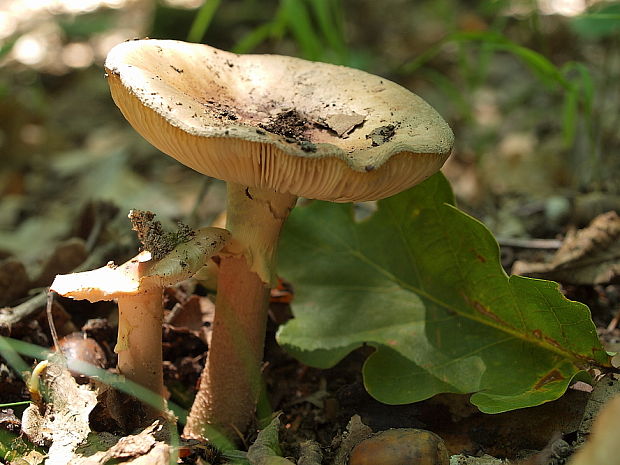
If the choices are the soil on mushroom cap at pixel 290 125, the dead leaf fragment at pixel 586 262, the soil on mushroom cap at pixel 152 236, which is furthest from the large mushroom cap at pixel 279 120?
the dead leaf fragment at pixel 586 262

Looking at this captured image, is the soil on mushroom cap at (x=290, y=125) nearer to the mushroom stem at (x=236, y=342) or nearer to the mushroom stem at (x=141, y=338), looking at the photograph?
the mushroom stem at (x=236, y=342)

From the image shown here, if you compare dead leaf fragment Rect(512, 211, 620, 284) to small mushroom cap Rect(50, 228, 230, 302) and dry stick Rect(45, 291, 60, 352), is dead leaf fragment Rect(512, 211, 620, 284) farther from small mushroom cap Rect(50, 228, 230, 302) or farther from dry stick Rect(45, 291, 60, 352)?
dry stick Rect(45, 291, 60, 352)

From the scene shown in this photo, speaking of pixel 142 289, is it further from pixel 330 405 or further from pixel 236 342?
pixel 330 405

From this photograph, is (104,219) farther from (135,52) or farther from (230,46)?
(230,46)

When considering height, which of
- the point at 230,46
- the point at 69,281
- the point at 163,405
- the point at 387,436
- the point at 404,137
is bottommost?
the point at 230,46

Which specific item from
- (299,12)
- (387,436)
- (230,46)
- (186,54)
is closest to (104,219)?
(186,54)

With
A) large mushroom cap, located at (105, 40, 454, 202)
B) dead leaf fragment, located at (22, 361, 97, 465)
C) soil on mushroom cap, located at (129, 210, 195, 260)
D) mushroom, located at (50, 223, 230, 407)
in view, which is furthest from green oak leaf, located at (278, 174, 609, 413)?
dead leaf fragment, located at (22, 361, 97, 465)
